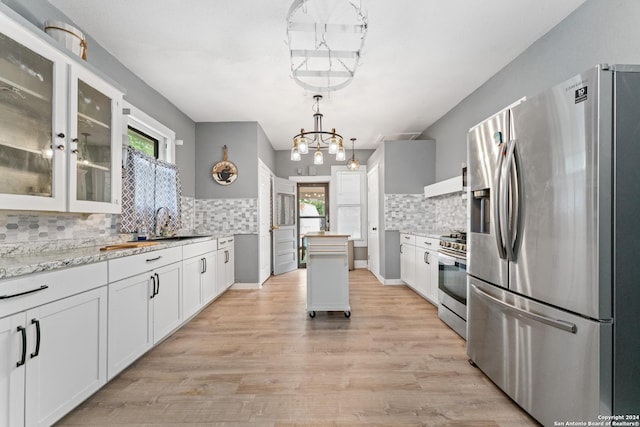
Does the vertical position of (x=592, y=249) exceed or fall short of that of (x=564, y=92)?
it falls short

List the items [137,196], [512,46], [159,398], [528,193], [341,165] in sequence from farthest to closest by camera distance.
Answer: [341,165]
[137,196]
[512,46]
[159,398]
[528,193]

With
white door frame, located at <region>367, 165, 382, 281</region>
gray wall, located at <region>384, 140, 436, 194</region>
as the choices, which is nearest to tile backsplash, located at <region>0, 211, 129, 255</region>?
gray wall, located at <region>384, 140, 436, 194</region>

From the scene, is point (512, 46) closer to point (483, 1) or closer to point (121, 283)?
point (483, 1)

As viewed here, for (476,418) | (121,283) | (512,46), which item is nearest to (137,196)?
(121,283)

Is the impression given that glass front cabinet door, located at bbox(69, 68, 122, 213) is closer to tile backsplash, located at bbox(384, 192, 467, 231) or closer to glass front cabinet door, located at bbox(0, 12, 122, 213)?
glass front cabinet door, located at bbox(0, 12, 122, 213)

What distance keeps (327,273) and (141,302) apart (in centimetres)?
180

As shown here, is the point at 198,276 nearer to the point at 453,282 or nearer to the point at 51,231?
the point at 51,231

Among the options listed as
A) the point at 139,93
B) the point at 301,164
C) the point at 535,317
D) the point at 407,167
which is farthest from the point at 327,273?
the point at 301,164

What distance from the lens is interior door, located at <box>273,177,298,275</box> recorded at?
18.7 feet

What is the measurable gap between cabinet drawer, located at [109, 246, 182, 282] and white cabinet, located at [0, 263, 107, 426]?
10cm

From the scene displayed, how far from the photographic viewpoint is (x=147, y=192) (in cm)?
325

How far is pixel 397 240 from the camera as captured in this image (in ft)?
16.4

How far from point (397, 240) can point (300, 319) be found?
243 cm

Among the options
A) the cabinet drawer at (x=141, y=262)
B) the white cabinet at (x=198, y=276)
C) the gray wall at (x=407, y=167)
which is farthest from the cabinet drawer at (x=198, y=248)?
the gray wall at (x=407, y=167)
